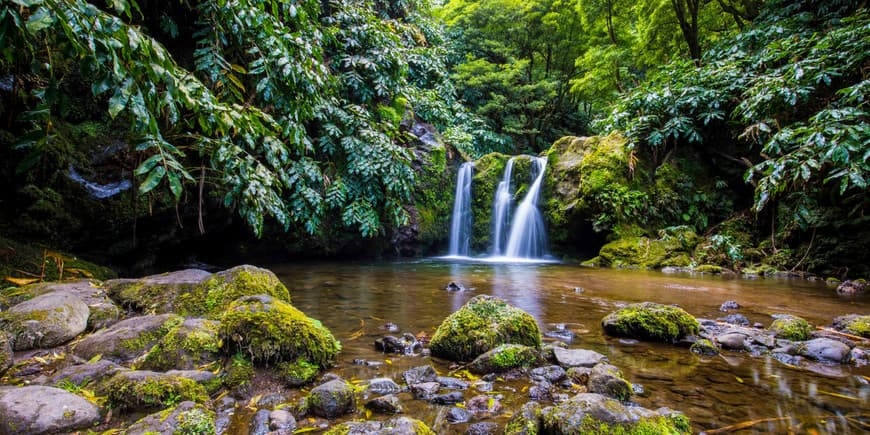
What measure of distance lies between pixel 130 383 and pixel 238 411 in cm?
47

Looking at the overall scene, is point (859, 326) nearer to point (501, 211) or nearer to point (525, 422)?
point (525, 422)

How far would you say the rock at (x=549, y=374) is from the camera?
227cm

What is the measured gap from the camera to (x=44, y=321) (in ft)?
8.08

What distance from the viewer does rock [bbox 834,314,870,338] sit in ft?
10.2

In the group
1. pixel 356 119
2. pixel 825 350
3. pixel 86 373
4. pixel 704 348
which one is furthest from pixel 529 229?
pixel 86 373

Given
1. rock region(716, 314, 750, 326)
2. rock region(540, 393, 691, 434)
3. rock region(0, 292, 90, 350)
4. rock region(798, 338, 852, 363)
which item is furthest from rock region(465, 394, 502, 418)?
rock region(716, 314, 750, 326)

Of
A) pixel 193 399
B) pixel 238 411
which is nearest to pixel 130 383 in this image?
pixel 193 399

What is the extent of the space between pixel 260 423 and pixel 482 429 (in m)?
0.99

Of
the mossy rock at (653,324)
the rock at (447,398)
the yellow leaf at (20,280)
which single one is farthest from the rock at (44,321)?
the mossy rock at (653,324)

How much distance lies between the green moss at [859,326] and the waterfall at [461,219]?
29.3ft

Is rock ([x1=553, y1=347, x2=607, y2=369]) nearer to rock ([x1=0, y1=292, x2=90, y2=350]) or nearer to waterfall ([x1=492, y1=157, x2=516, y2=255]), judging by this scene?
rock ([x1=0, y1=292, x2=90, y2=350])

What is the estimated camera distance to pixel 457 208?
39.2 ft

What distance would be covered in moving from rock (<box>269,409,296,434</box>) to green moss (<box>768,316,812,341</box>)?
11.6 feet

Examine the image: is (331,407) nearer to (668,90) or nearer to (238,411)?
(238,411)
